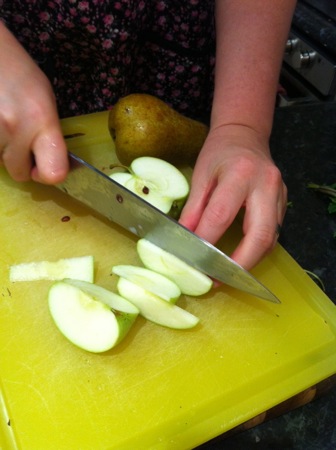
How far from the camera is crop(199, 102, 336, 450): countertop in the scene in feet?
3.30

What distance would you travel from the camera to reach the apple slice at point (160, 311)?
40.6 inches

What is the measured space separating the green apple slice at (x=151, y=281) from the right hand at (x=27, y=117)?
10.1 inches

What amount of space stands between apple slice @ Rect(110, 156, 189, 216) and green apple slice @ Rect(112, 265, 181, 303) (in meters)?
0.18

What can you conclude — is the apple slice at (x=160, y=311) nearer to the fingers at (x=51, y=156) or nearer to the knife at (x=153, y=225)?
the knife at (x=153, y=225)

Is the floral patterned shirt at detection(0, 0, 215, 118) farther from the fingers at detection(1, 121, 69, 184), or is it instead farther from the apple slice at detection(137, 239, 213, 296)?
the apple slice at detection(137, 239, 213, 296)

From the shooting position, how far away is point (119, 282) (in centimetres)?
107

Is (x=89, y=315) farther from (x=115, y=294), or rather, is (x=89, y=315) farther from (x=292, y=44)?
(x=292, y=44)

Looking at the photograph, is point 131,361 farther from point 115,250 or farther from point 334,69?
point 334,69

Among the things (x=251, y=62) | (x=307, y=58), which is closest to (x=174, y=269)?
(x=251, y=62)

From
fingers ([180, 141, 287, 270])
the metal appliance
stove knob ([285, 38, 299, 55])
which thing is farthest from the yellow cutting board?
stove knob ([285, 38, 299, 55])

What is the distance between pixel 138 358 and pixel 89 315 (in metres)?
0.14

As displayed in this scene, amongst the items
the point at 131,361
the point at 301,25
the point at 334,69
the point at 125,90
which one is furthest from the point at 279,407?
the point at 301,25

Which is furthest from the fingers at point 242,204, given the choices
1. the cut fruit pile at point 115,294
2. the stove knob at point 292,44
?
the stove knob at point 292,44

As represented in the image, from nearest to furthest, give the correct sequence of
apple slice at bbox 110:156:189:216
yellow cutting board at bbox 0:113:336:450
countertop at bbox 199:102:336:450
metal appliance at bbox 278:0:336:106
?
yellow cutting board at bbox 0:113:336:450
countertop at bbox 199:102:336:450
apple slice at bbox 110:156:189:216
metal appliance at bbox 278:0:336:106
